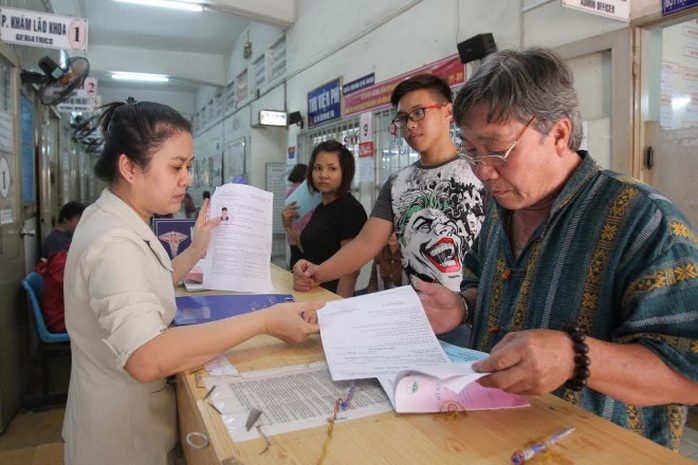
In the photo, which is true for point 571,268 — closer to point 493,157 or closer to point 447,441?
point 493,157

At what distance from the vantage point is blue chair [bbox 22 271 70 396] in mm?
2980

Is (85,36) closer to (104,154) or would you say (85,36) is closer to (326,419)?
(104,154)

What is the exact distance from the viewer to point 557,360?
2.30 ft

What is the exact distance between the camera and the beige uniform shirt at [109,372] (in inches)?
39.4

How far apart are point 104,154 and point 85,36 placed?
2922mm

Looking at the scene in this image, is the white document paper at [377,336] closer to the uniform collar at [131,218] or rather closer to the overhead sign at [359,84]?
the uniform collar at [131,218]

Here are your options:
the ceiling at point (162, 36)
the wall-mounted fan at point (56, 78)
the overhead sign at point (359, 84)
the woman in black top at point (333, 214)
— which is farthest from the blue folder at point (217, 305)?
the ceiling at point (162, 36)

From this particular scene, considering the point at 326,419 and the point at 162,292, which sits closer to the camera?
the point at 326,419

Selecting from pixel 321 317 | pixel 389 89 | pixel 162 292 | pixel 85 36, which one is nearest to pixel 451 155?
pixel 321 317

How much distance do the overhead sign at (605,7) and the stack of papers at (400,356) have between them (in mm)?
1821

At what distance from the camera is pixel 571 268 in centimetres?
92

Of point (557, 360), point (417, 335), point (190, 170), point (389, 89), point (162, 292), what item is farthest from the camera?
point (389, 89)

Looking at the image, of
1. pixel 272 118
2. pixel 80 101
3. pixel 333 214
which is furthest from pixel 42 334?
pixel 272 118

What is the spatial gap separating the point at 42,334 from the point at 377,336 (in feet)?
9.19
